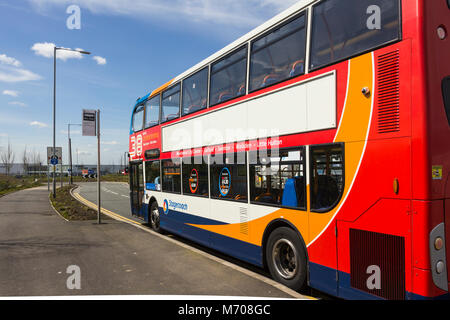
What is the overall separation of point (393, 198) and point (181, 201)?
19.7ft

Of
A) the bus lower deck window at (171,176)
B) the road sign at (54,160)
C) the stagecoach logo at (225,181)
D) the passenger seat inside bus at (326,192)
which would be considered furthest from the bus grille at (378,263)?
the road sign at (54,160)

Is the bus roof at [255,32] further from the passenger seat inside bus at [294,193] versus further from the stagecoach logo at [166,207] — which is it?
the stagecoach logo at [166,207]

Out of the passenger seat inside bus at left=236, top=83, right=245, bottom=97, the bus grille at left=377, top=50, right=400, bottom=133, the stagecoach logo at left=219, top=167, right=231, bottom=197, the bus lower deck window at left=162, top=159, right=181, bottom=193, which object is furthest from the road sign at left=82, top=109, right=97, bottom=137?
the bus grille at left=377, top=50, right=400, bottom=133

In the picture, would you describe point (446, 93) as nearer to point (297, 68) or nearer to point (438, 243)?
point (438, 243)

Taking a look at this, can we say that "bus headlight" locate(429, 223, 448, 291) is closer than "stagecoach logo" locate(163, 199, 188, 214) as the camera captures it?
Yes

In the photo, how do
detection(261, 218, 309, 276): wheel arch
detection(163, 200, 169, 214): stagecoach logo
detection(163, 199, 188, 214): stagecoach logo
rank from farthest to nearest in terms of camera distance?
1. detection(163, 200, 169, 214): stagecoach logo
2. detection(163, 199, 188, 214): stagecoach logo
3. detection(261, 218, 309, 276): wheel arch

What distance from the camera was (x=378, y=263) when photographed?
3.82 m

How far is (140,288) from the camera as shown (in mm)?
5363

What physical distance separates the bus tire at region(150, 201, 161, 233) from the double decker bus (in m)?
3.34

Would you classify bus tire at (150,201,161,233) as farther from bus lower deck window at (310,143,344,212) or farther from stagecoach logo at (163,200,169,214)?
bus lower deck window at (310,143,344,212)

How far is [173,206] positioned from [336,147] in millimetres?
5909

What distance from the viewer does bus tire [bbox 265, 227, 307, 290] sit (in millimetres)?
4984
